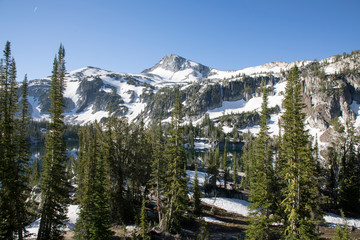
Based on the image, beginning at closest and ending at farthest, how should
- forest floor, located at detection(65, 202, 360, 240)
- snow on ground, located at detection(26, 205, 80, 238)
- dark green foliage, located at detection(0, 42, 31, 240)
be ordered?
dark green foliage, located at detection(0, 42, 31, 240)
forest floor, located at detection(65, 202, 360, 240)
snow on ground, located at detection(26, 205, 80, 238)

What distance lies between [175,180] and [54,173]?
13.4 meters

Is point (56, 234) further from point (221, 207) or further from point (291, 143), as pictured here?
point (221, 207)

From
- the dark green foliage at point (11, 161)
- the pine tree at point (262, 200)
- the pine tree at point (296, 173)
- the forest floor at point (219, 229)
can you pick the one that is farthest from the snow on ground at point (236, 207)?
the dark green foliage at point (11, 161)

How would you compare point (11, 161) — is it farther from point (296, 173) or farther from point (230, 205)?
point (230, 205)

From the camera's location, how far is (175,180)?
25.3m

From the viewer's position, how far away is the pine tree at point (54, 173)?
19.5 meters

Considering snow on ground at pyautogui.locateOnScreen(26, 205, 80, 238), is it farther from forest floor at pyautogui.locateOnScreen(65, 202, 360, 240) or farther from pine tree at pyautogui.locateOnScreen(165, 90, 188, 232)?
pine tree at pyautogui.locateOnScreen(165, 90, 188, 232)

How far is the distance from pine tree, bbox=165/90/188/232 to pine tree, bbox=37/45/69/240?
38.5 feet

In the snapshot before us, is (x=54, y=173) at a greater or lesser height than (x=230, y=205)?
greater

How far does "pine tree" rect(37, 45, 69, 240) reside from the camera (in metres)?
19.5

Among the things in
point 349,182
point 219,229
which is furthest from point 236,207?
point 349,182

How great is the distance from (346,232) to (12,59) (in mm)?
30715

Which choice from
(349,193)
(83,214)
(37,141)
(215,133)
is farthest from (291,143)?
(37,141)

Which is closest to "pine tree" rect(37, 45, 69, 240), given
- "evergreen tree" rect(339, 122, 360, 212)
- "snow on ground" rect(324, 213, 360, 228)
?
"snow on ground" rect(324, 213, 360, 228)
